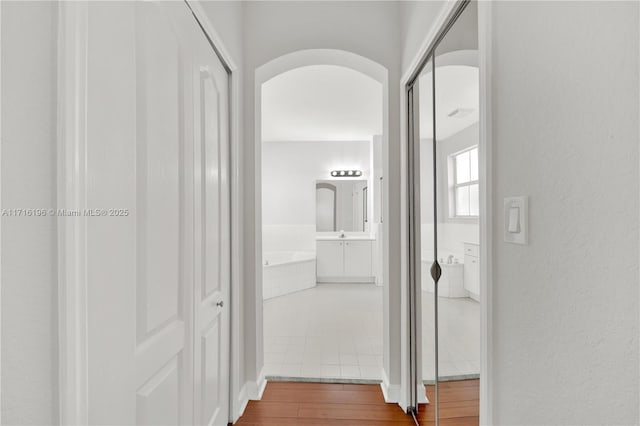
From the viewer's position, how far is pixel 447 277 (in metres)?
1.51

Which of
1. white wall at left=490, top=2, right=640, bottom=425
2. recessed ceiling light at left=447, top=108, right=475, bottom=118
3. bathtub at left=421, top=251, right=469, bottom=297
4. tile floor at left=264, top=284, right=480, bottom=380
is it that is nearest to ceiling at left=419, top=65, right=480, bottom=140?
recessed ceiling light at left=447, top=108, right=475, bottom=118

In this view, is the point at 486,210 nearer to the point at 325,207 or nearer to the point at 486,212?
the point at 486,212

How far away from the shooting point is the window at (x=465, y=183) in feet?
3.96

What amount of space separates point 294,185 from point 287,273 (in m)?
1.94

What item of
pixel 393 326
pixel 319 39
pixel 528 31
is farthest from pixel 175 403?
pixel 319 39

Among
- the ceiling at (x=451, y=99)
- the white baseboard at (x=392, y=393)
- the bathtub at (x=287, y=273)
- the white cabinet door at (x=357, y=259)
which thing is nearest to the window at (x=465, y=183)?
the ceiling at (x=451, y=99)

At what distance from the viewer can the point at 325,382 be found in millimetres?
2389

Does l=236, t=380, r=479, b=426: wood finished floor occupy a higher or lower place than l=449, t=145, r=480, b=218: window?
lower

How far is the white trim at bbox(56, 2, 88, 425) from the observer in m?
0.62

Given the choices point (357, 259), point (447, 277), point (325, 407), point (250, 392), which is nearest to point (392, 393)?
point (325, 407)

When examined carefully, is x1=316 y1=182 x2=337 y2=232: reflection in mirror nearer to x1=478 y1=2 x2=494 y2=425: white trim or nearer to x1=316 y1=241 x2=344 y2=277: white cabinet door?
x1=316 y1=241 x2=344 y2=277: white cabinet door

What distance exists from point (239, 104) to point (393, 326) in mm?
1739

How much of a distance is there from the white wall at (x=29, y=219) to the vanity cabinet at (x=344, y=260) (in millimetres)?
5500

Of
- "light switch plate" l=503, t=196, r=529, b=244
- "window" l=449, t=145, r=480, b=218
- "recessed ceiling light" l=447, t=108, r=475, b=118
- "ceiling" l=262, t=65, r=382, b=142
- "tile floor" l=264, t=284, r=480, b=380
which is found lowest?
"tile floor" l=264, t=284, r=480, b=380
